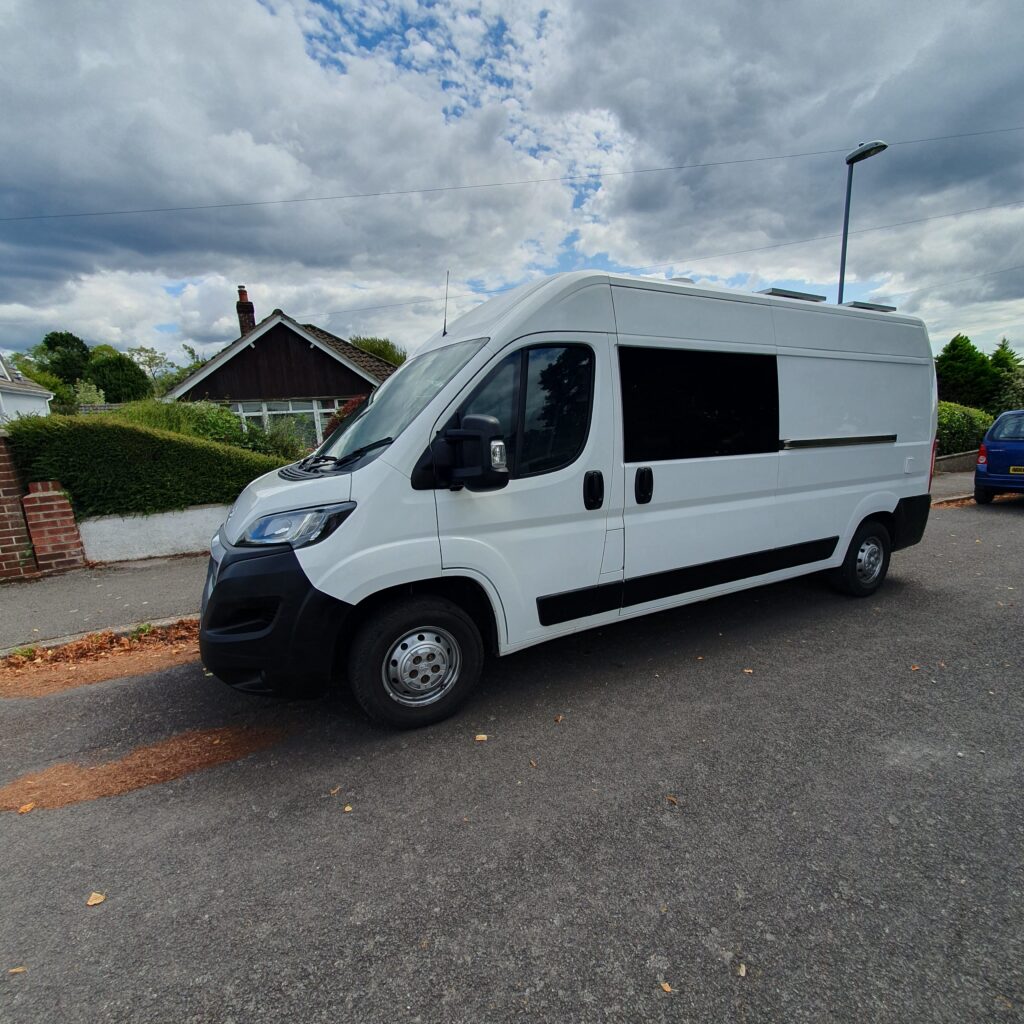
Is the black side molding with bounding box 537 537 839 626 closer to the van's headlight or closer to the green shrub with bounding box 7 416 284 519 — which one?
the van's headlight

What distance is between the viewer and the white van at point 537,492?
2.83 meters

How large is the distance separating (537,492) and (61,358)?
76.8 meters

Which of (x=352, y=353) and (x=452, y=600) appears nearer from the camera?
(x=452, y=600)

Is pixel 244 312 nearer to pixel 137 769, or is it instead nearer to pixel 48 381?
pixel 137 769

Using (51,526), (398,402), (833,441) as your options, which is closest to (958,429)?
(833,441)

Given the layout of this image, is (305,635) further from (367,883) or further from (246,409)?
(246,409)

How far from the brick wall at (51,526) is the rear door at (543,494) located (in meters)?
5.95

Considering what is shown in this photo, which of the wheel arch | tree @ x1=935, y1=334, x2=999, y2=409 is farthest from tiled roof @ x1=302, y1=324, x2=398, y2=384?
tree @ x1=935, y1=334, x2=999, y2=409

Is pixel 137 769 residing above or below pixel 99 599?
below

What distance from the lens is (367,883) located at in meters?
2.16

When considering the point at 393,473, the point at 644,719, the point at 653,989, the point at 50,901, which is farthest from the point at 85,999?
the point at 644,719

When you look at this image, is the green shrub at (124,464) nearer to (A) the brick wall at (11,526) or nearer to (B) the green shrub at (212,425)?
(A) the brick wall at (11,526)

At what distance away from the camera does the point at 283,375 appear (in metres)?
21.7

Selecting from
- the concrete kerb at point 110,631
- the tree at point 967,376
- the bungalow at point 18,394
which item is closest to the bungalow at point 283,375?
the bungalow at point 18,394
